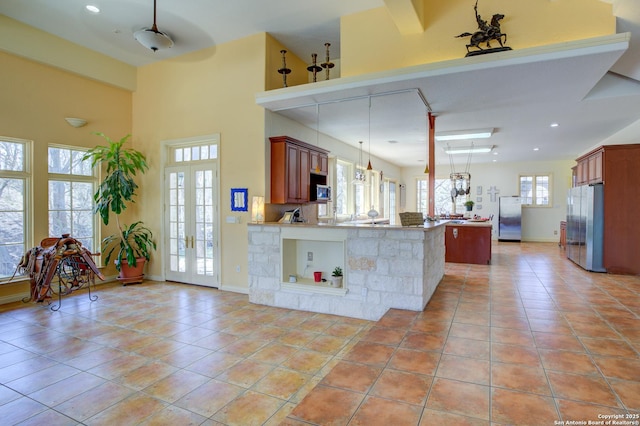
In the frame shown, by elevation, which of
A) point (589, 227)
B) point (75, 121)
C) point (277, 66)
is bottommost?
point (589, 227)

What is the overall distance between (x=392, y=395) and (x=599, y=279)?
5196mm

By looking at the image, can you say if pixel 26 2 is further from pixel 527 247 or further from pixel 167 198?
pixel 527 247

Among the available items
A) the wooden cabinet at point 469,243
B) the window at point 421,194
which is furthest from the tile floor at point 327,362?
the window at point 421,194

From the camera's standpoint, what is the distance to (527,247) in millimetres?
9672

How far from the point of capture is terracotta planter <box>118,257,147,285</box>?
229 inches

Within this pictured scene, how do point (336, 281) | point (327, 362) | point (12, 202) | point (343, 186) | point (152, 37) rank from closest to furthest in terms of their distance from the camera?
point (327, 362) < point (152, 37) < point (336, 281) < point (12, 202) < point (343, 186)

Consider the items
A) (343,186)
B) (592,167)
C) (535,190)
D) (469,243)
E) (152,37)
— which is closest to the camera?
(152,37)

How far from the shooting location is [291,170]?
17.3 feet

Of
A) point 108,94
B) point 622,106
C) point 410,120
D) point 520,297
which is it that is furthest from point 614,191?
point 108,94

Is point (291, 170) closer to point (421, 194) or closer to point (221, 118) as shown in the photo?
point (221, 118)

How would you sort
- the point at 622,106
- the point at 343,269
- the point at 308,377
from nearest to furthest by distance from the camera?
the point at 308,377, the point at 343,269, the point at 622,106

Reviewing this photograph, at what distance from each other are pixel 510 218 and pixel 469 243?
502 centimetres

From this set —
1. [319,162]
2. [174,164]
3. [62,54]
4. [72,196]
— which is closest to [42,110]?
[62,54]

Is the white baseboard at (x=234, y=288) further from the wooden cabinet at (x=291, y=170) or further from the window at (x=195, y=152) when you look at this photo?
the window at (x=195, y=152)
